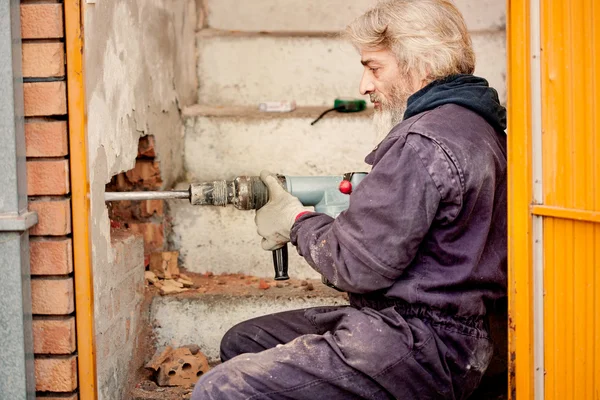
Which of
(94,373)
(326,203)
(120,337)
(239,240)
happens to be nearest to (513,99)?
(326,203)

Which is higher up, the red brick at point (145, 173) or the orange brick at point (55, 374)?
the red brick at point (145, 173)

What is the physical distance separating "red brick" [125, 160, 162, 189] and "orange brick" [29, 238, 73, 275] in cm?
119

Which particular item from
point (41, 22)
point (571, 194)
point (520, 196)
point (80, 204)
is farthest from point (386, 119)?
point (41, 22)

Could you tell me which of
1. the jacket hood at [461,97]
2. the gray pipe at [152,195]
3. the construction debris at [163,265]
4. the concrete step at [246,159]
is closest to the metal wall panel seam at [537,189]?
the jacket hood at [461,97]

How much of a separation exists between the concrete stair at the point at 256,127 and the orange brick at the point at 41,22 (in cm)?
141

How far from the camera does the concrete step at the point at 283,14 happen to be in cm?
425

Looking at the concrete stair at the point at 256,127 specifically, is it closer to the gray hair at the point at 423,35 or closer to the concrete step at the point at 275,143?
the concrete step at the point at 275,143

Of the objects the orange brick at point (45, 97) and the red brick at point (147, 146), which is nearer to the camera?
the orange brick at point (45, 97)

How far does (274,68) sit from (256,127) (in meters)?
0.66

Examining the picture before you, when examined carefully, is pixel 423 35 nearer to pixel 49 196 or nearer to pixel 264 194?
pixel 264 194

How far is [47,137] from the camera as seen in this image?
2172mm

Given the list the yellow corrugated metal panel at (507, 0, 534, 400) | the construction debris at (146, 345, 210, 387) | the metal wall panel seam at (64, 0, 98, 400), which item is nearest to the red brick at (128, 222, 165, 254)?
the construction debris at (146, 345, 210, 387)

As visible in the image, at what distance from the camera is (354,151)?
3.60m

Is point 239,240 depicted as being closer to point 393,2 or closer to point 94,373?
point 94,373
